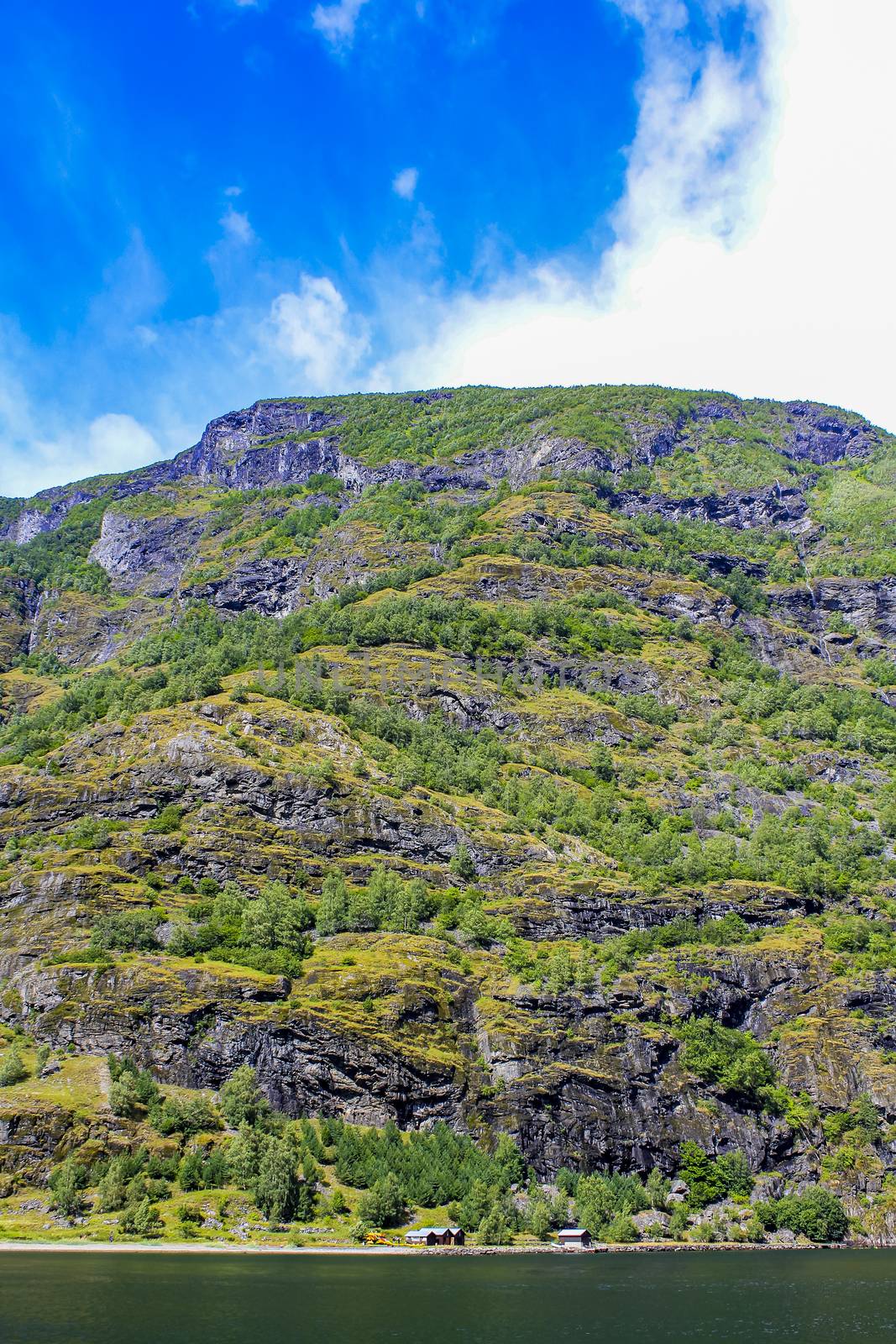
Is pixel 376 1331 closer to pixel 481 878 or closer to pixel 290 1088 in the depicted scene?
pixel 290 1088

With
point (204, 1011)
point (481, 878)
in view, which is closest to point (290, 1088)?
point (204, 1011)

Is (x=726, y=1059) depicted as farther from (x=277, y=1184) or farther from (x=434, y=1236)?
(x=277, y=1184)

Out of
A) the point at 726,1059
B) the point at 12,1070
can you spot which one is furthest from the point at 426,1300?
the point at 726,1059

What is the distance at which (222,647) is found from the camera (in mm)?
188250

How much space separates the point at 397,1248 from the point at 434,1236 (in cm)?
385

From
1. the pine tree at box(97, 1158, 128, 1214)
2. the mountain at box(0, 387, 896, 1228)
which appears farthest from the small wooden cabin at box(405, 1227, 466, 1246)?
the pine tree at box(97, 1158, 128, 1214)

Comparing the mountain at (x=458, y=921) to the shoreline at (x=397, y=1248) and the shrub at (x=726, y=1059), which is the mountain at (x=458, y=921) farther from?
the shoreline at (x=397, y=1248)

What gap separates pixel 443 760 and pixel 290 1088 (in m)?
68.6

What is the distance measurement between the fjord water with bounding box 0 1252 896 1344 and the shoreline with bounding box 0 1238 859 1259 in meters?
1.29

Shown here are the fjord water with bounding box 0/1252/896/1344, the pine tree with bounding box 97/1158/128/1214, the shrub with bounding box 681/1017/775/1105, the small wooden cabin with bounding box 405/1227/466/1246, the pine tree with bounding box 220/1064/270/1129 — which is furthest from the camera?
the shrub with bounding box 681/1017/775/1105

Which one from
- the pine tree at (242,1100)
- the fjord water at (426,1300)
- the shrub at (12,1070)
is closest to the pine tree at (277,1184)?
the fjord water at (426,1300)

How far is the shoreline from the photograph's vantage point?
73750mm

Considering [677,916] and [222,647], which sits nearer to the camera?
[677,916]

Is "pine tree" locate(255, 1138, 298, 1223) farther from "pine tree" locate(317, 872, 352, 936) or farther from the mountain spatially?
"pine tree" locate(317, 872, 352, 936)
